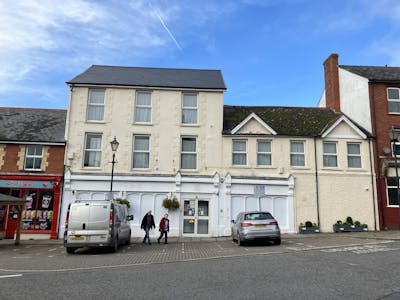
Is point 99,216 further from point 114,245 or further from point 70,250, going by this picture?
point 70,250

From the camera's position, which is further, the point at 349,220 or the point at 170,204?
the point at 349,220

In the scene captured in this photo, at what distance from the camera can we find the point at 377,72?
24.4m

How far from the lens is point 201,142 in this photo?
854 inches

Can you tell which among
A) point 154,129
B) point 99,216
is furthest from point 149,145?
point 99,216

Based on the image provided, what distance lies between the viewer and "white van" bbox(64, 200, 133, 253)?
44.1ft

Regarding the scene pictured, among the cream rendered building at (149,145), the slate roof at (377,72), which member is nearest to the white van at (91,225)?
the cream rendered building at (149,145)

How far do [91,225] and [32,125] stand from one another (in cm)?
1175

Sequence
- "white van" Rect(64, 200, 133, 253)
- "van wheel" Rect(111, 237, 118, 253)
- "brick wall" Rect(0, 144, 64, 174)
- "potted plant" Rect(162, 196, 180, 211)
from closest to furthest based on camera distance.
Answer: "white van" Rect(64, 200, 133, 253), "van wheel" Rect(111, 237, 118, 253), "potted plant" Rect(162, 196, 180, 211), "brick wall" Rect(0, 144, 64, 174)

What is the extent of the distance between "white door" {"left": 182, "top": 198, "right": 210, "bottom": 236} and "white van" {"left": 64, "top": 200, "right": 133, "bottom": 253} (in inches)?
286

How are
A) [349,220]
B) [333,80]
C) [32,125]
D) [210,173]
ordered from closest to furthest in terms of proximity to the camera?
[349,220], [210,173], [32,125], [333,80]

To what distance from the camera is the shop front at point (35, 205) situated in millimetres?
19922

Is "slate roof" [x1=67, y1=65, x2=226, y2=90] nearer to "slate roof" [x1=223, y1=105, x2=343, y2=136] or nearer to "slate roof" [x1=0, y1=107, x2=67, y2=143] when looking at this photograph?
"slate roof" [x1=223, y1=105, x2=343, y2=136]

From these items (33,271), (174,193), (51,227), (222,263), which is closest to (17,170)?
(51,227)

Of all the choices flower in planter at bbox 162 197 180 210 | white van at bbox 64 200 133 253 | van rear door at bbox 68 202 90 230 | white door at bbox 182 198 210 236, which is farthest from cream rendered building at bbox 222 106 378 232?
van rear door at bbox 68 202 90 230
